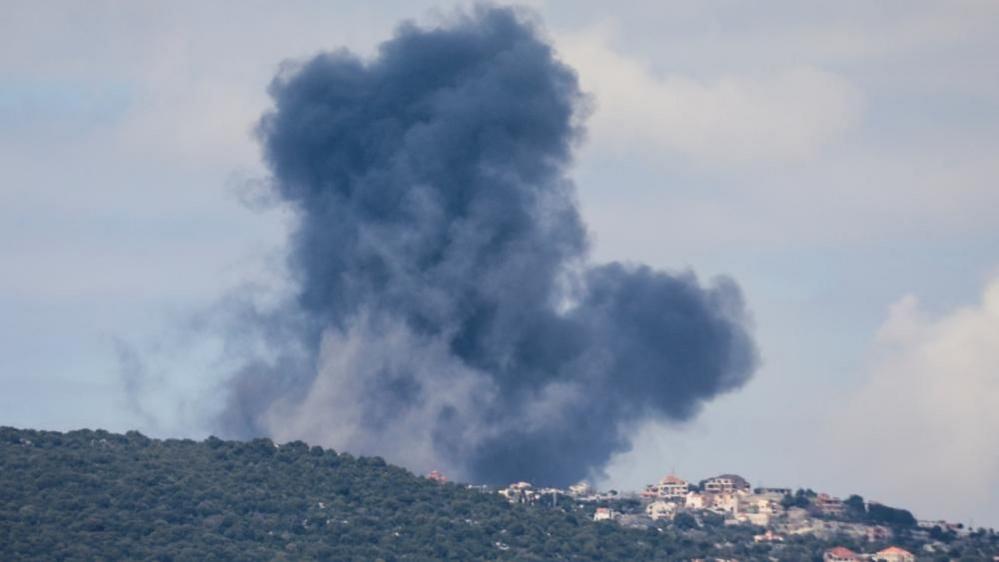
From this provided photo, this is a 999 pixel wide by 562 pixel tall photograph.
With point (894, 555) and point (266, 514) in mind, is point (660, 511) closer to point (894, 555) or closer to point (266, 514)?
point (894, 555)

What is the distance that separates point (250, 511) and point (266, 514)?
2.48 ft

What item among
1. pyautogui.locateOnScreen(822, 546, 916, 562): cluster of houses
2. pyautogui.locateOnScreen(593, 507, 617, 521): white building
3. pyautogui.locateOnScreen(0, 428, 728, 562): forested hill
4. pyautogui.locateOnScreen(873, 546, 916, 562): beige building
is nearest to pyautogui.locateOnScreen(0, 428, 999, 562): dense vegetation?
pyautogui.locateOnScreen(0, 428, 728, 562): forested hill

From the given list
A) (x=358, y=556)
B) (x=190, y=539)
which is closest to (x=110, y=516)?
(x=190, y=539)

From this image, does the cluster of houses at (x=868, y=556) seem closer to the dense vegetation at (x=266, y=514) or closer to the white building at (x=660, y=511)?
the dense vegetation at (x=266, y=514)

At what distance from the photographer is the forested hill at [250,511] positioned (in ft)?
351

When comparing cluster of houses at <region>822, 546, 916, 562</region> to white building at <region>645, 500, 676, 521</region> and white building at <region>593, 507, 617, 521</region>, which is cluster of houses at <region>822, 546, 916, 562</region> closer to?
white building at <region>645, 500, 676, 521</region>

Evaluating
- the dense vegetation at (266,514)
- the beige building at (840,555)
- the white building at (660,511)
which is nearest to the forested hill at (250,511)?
the dense vegetation at (266,514)

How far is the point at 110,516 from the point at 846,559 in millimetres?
34547

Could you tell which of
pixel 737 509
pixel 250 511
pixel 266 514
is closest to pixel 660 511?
pixel 737 509

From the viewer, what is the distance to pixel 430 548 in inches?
4422

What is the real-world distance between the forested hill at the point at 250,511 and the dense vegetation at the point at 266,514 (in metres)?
0.08

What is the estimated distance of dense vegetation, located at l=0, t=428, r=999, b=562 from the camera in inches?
4222

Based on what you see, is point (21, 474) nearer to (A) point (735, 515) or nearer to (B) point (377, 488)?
(B) point (377, 488)

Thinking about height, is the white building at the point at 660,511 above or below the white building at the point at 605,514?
above
